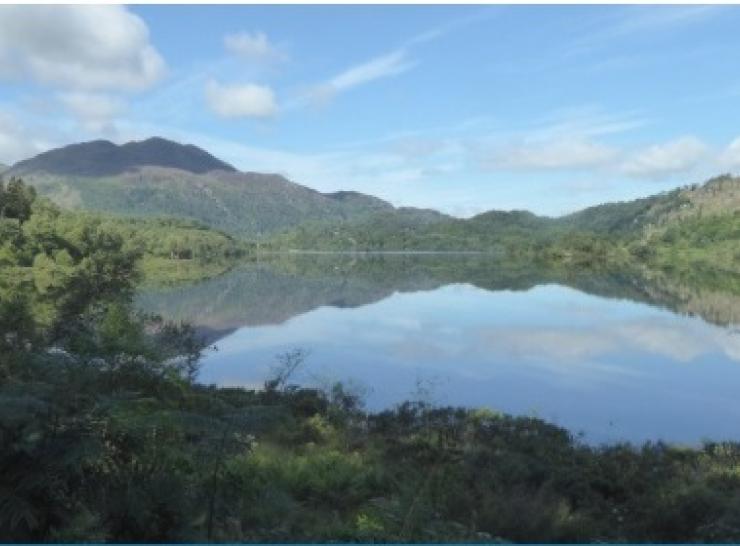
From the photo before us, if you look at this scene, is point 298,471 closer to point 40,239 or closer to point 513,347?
point 513,347

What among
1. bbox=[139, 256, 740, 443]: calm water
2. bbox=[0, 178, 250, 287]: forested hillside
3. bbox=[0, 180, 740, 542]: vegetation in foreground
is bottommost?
bbox=[139, 256, 740, 443]: calm water

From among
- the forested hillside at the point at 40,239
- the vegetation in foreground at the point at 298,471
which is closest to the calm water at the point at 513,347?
the vegetation in foreground at the point at 298,471

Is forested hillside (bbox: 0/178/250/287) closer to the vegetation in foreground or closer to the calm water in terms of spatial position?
the calm water

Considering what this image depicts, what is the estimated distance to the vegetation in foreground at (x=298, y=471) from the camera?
6238 millimetres

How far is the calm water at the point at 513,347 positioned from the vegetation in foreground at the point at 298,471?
711 centimetres

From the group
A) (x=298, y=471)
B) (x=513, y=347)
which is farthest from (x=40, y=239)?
(x=298, y=471)

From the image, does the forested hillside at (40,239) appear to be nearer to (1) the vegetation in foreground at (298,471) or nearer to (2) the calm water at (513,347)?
(2) the calm water at (513,347)

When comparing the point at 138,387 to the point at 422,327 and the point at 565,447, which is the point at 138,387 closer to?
the point at 565,447

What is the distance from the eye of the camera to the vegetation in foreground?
246 inches

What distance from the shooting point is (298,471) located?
1148 cm

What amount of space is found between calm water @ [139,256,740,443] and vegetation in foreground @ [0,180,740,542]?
23.3ft

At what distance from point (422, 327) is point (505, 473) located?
38733 mm

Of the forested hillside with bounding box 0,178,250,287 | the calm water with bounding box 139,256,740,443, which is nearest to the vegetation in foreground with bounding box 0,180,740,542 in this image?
the calm water with bounding box 139,256,740,443

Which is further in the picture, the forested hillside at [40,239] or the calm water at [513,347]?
the forested hillside at [40,239]
